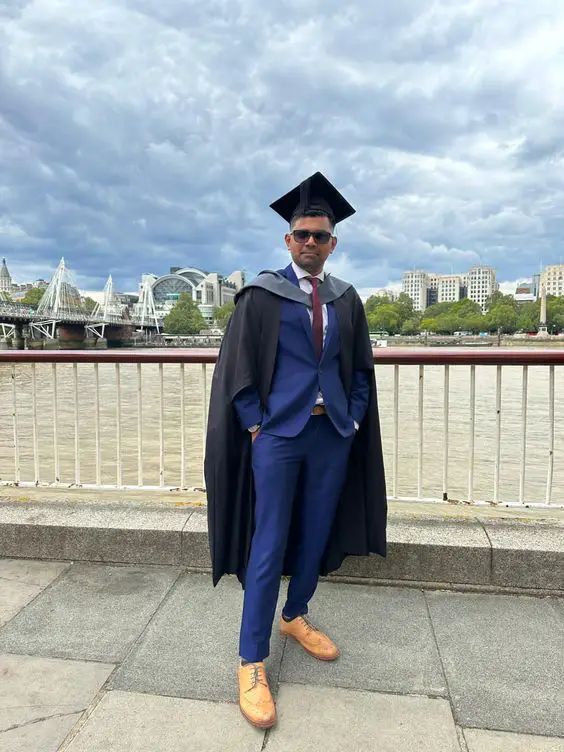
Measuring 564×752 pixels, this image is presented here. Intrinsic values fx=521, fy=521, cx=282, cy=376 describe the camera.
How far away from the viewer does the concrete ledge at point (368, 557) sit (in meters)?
2.54

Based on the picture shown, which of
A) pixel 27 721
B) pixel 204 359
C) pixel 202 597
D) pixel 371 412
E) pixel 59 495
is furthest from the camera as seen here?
pixel 59 495

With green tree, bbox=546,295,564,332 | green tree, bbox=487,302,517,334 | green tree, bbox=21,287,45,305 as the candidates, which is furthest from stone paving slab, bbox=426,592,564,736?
green tree, bbox=21,287,45,305

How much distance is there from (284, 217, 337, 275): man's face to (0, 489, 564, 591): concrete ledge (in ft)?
4.87

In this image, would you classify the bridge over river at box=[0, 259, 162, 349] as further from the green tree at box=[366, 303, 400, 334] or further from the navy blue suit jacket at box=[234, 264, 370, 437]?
the navy blue suit jacket at box=[234, 264, 370, 437]

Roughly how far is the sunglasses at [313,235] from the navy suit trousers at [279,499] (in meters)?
0.64

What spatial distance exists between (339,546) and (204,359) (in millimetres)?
1429

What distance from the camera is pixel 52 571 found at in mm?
2699

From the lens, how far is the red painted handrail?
283 cm

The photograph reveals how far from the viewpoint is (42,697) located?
1773 mm

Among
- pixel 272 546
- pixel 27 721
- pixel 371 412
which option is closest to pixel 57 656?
pixel 27 721

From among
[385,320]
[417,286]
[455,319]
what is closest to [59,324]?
[385,320]

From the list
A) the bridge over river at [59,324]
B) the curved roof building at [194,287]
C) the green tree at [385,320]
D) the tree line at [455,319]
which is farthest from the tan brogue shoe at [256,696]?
the curved roof building at [194,287]

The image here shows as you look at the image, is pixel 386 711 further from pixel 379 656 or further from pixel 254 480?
pixel 254 480

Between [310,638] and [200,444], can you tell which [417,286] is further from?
[310,638]
